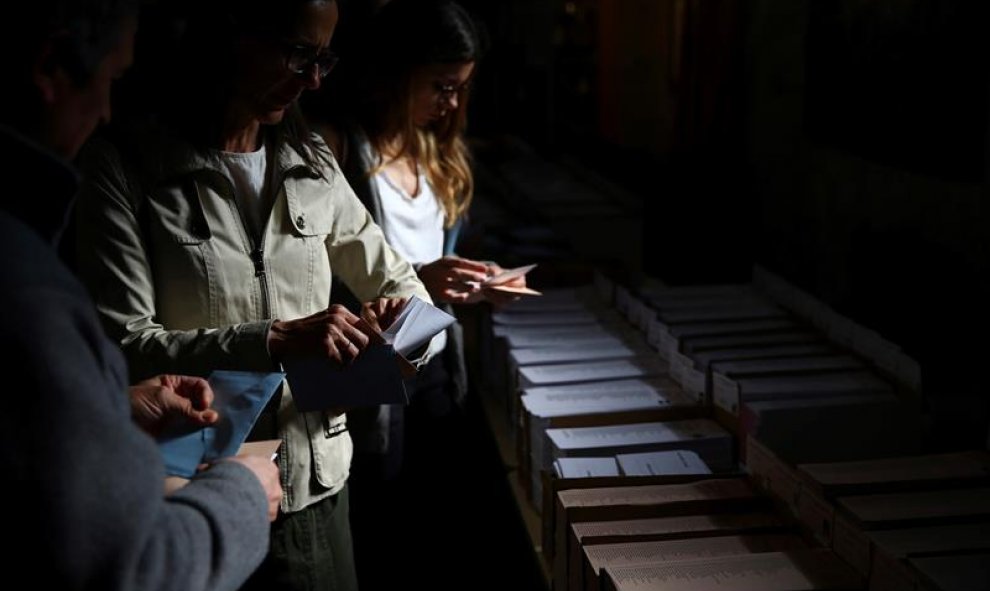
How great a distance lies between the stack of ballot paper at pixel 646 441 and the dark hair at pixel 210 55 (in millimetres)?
1003

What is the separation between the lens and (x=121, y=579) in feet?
3.04

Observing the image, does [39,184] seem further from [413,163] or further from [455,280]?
[413,163]

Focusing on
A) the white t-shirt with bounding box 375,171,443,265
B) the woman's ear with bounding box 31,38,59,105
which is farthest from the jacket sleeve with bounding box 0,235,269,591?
the white t-shirt with bounding box 375,171,443,265

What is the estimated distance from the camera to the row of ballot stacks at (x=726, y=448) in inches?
62.0

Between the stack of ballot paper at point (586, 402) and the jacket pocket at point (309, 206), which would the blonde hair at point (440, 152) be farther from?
the jacket pocket at point (309, 206)

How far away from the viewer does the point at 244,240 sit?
1734 millimetres

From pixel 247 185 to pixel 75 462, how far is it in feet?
3.12

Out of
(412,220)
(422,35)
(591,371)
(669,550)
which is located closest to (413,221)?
(412,220)

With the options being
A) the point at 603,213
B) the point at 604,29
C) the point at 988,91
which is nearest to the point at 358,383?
the point at 988,91

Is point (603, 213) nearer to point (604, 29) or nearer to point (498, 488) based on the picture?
point (498, 488)

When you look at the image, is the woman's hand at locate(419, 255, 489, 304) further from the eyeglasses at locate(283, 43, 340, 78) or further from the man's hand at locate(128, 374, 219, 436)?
the man's hand at locate(128, 374, 219, 436)

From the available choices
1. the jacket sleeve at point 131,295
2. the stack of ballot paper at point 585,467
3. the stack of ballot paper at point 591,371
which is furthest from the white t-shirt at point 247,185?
the stack of ballot paper at point 591,371

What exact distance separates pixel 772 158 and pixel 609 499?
294cm

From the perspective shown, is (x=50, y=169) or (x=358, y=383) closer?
(x=50, y=169)
